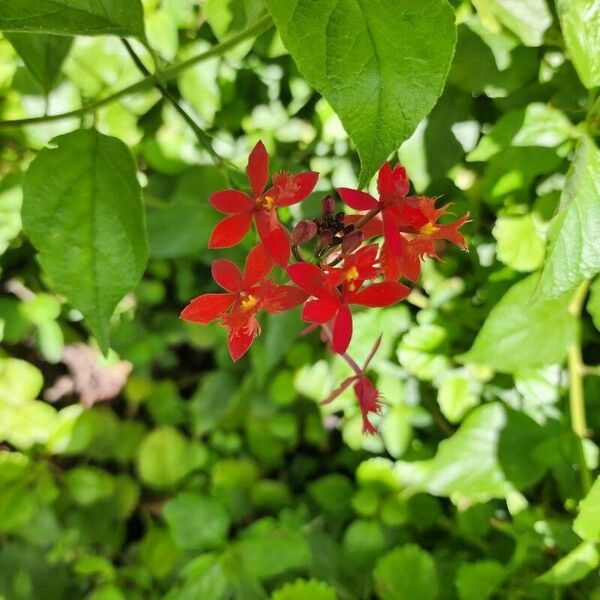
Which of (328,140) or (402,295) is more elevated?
(328,140)

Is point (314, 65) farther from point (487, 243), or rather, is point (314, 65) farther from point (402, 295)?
point (487, 243)

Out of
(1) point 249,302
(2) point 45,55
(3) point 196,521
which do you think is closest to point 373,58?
(1) point 249,302

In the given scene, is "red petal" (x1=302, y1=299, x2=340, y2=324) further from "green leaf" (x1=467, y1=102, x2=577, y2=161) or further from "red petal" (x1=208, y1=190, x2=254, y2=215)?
"green leaf" (x1=467, y1=102, x2=577, y2=161)

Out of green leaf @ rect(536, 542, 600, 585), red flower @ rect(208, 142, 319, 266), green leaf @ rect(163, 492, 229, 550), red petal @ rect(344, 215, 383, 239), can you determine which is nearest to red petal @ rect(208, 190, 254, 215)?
red flower @ rect(208, 142, 319, 266)

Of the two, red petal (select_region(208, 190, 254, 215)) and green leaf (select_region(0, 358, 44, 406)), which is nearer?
red petal (select_region(208, 190, 254, 215))

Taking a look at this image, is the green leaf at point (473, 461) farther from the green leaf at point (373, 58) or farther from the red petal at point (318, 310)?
the green leaf at point (373, 58)

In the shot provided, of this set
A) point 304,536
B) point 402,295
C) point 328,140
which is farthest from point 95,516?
point 402,295
